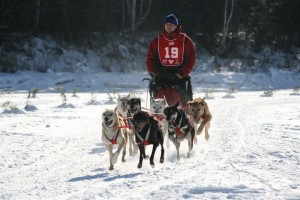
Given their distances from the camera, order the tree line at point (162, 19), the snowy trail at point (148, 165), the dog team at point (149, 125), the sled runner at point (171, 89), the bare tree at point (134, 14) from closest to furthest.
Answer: the snowy trail at point (148, 165) → the dog team at point (149, 125) → the sled runner at point (171, 89) → the tree line at point (162, 19) → the bare tree at point (134, 14)

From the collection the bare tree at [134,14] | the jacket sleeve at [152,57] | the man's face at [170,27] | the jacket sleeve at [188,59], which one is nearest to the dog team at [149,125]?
the jacket sleeve at [188,59]

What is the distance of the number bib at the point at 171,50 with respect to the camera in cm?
767

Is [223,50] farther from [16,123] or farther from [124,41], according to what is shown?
[16,123]

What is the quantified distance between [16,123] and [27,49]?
16110 mm

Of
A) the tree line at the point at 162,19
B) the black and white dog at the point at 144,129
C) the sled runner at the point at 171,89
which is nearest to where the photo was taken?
the black and white dog at the point at 144,129

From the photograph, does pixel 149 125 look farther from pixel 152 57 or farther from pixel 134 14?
pixel 134 14

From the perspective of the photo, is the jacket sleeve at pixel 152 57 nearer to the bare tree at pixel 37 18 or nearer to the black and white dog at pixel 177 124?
the black and white dog at pixel 177 124

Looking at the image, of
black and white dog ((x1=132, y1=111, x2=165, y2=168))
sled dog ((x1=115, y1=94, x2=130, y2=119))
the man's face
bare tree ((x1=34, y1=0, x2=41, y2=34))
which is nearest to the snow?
black and white dog ((x1=132, y1=111, x2=165, y2=168))

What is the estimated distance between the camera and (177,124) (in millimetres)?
6426

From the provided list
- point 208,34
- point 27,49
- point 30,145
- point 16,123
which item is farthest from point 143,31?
point 30,145

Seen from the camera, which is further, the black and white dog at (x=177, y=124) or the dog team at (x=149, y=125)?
the black and white dog at (x=177, y=124)

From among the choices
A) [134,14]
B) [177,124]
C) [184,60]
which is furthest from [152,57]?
[134,14]

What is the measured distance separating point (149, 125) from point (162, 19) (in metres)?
24.7

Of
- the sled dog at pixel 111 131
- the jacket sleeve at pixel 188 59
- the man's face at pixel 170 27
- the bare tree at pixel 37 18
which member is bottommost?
the sled dog at pixel 111 131
